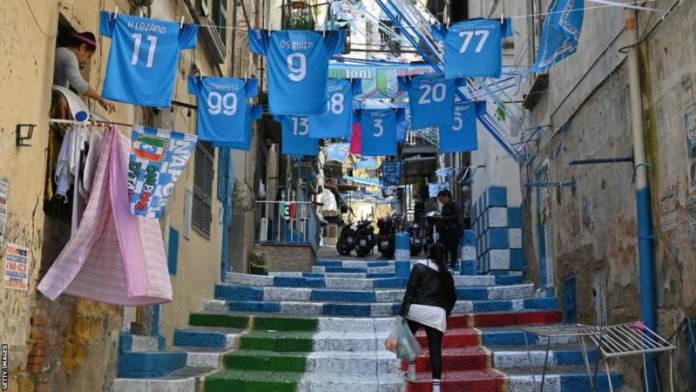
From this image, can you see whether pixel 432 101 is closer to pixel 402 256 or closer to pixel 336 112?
pixel 336 112

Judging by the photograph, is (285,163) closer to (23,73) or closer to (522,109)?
(522,109)

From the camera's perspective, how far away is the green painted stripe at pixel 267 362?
9312 millimetres

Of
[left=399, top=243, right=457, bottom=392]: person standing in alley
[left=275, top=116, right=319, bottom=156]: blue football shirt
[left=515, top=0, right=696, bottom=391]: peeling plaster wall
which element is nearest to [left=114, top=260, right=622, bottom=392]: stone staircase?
[left=399, top=243, right=457, bottom=392]: person standing in alley

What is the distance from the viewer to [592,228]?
948 centimetres

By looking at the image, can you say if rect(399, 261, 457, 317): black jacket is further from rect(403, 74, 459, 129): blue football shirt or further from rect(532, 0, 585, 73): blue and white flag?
rect(403, 74, 459, 129): blue football shirt

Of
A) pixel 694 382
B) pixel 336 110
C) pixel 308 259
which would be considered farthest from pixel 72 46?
pixel 308 259

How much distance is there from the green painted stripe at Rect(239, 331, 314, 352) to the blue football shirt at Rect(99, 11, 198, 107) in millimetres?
3748

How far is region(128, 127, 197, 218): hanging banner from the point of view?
20.3 feet

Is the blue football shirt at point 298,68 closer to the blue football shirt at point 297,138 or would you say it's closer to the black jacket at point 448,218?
the blue football shirt at point 297,138

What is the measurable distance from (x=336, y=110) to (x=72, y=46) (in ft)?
17.1

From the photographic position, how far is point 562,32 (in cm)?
830

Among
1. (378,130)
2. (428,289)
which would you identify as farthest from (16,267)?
(378,130)

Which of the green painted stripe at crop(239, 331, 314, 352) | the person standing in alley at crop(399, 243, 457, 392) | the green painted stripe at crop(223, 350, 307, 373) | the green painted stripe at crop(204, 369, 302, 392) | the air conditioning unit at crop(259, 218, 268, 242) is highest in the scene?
the air conditioning unit at crop(259, 218, 268, 242)

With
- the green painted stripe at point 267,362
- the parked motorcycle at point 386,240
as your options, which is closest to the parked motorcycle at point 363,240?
the parked motorcycle at point 386,240
